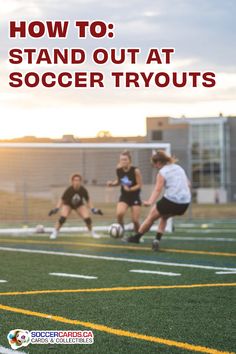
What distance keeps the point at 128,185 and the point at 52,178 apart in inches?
521

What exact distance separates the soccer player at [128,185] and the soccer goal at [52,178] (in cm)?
397

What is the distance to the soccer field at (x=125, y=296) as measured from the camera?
6.98 meters

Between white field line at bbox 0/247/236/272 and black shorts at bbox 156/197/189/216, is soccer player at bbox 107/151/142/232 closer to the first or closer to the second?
white field line at bbox 0/247/236/272

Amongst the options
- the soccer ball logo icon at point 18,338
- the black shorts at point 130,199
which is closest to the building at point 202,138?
the black shorts at point 130,199

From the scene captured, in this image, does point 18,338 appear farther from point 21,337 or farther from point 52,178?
point 52,178

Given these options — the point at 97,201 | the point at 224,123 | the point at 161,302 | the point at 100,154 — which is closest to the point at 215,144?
the point at 224,123

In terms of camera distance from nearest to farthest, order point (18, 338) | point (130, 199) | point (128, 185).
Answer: point (18, 338)
point (128, 185)
point (130, 199)

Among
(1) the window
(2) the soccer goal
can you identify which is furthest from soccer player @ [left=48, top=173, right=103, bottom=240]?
(1) the window

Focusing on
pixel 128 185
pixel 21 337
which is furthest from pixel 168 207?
pixel 21 337

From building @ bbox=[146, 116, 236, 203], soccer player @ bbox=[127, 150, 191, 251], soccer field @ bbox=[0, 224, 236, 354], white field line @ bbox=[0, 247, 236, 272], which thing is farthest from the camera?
building @ bbox=[146, 116, 236, 203]

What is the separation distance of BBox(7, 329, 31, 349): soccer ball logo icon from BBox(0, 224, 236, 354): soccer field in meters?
0.07

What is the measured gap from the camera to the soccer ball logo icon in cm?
674

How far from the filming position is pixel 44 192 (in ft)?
108

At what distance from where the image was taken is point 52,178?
3183 centimetres
